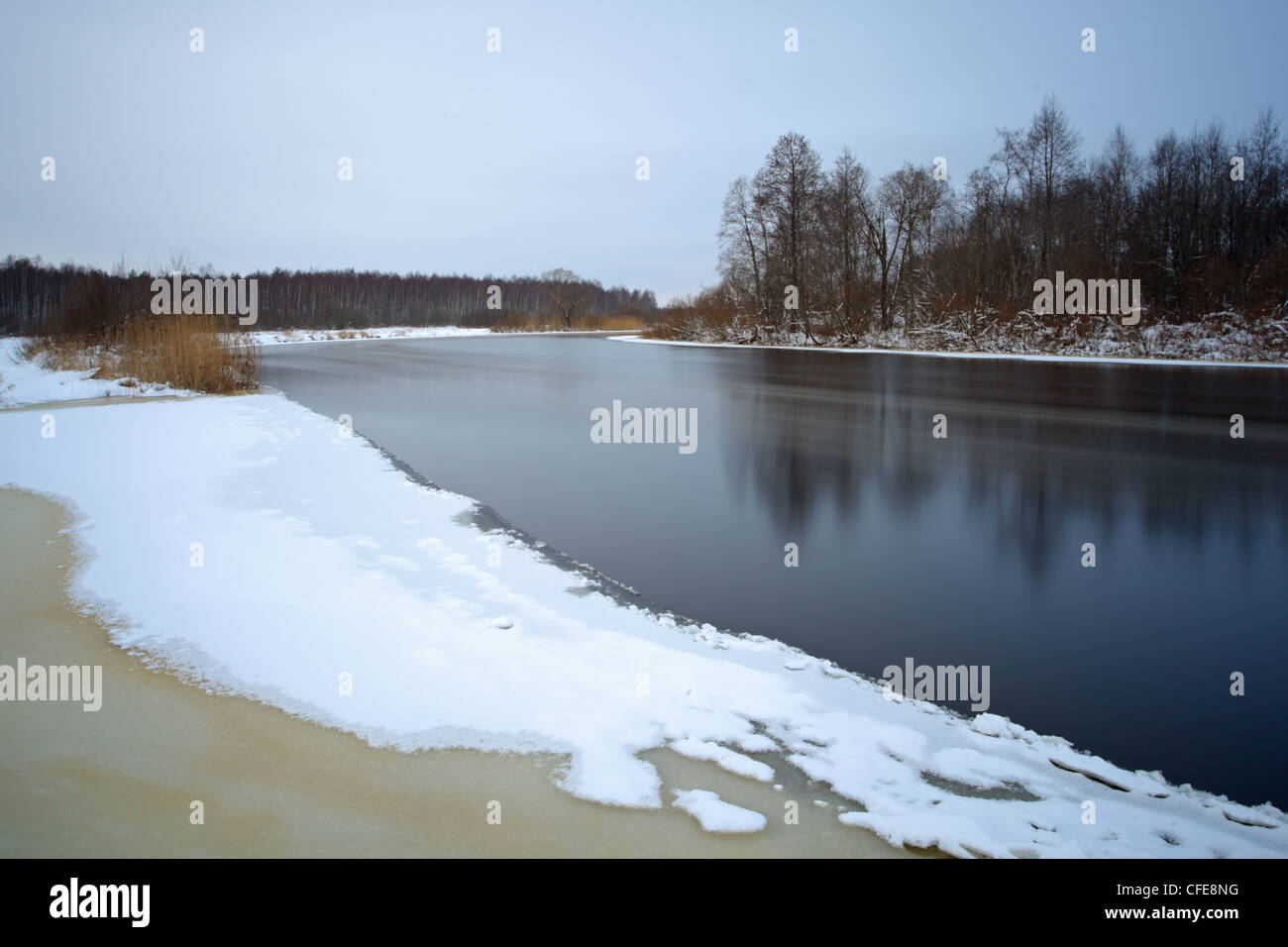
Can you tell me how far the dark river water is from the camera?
420 centimetres

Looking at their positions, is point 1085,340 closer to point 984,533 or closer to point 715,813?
point 984,533

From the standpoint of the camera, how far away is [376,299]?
115625mm

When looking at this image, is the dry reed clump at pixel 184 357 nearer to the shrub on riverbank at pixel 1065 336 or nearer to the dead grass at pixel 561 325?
the shrub on riverbank at pixel 1065 336

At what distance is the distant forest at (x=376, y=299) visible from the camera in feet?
269

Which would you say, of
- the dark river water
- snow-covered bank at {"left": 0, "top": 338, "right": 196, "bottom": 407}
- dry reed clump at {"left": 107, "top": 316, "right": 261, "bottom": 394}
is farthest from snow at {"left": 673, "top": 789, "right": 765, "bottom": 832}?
dry reed clump at {"left": 107, "top": 316, "right": 261, "bottom": 394}

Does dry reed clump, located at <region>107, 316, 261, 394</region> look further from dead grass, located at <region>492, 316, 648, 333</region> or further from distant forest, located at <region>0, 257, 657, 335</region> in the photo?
dead grass, located at <region>492, 316, 648, 333</region>

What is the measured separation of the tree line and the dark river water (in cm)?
2273

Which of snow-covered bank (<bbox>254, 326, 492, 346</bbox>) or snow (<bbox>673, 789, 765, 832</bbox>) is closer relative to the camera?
snow (<bbox>673, 789, 765, 832</bbox>)

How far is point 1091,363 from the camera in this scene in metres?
27.2

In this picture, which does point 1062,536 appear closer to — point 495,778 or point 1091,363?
point 495,778

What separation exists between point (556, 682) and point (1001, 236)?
46971 mm

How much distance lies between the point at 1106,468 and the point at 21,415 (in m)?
18.3
